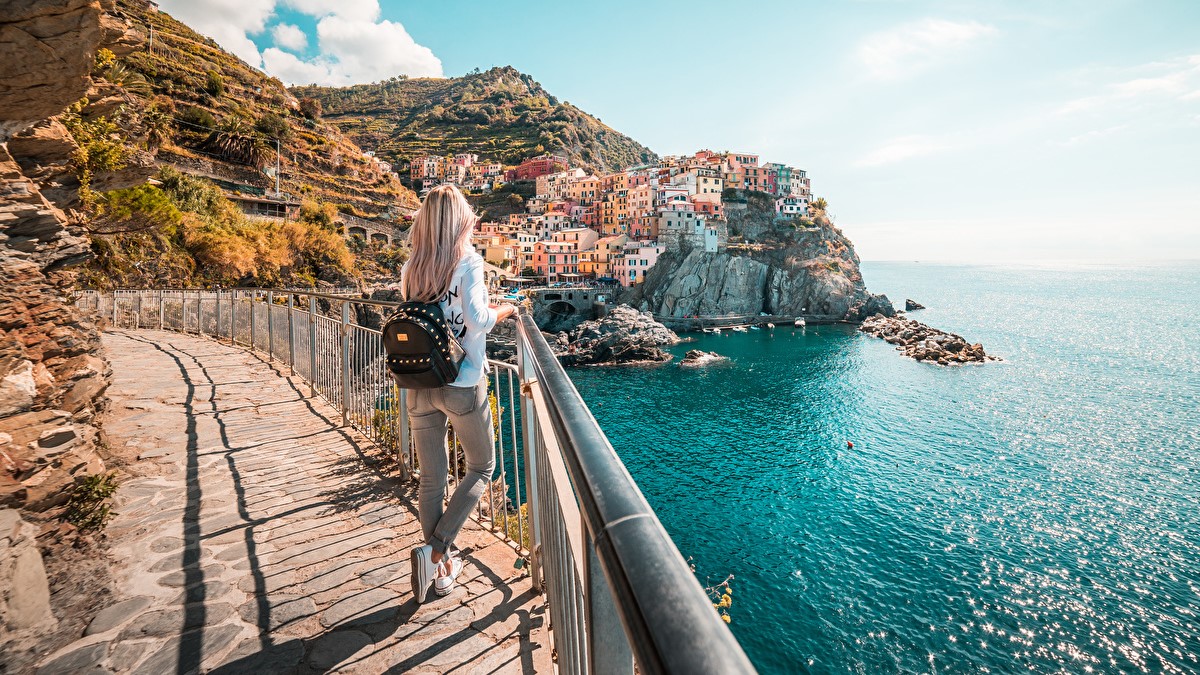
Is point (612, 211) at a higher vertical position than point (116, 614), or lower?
higher

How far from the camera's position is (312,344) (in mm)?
7711

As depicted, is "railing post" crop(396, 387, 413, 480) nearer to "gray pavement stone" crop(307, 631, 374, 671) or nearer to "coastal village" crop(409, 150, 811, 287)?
"gray pavement stone" crop(307, 631, 374, 671)

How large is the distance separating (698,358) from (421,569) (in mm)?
54572

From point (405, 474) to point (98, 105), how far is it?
6848 millimetres

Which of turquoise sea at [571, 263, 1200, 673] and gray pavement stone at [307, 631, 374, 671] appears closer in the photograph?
gray pavement stone at [307, 631, 374, 671]

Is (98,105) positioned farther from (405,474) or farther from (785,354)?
(785,354)

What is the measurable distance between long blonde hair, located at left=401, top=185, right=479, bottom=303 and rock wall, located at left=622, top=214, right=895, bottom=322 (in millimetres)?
71965

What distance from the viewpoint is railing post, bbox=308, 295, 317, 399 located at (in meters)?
7.25

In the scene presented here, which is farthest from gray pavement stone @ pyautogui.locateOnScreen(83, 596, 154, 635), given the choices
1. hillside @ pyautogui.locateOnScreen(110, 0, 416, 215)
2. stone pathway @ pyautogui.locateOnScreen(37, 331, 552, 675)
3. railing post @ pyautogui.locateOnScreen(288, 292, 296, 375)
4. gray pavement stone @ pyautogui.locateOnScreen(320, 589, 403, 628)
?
hillside @ pyautogui.locateOnScreen(110, 0, 416, 215)

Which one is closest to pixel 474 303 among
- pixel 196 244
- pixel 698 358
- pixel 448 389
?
pixel 448 389

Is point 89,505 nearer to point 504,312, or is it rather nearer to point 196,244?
point 504,312

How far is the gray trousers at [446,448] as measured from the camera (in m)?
3.00

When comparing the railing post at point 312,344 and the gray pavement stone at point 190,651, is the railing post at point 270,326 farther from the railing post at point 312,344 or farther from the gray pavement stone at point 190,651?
the gray pavement stone at point 190,651

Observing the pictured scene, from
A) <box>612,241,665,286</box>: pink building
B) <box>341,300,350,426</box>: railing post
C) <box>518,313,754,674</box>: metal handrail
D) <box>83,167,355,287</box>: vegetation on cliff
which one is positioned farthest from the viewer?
<box>612,241,665,286</box>: pink building
